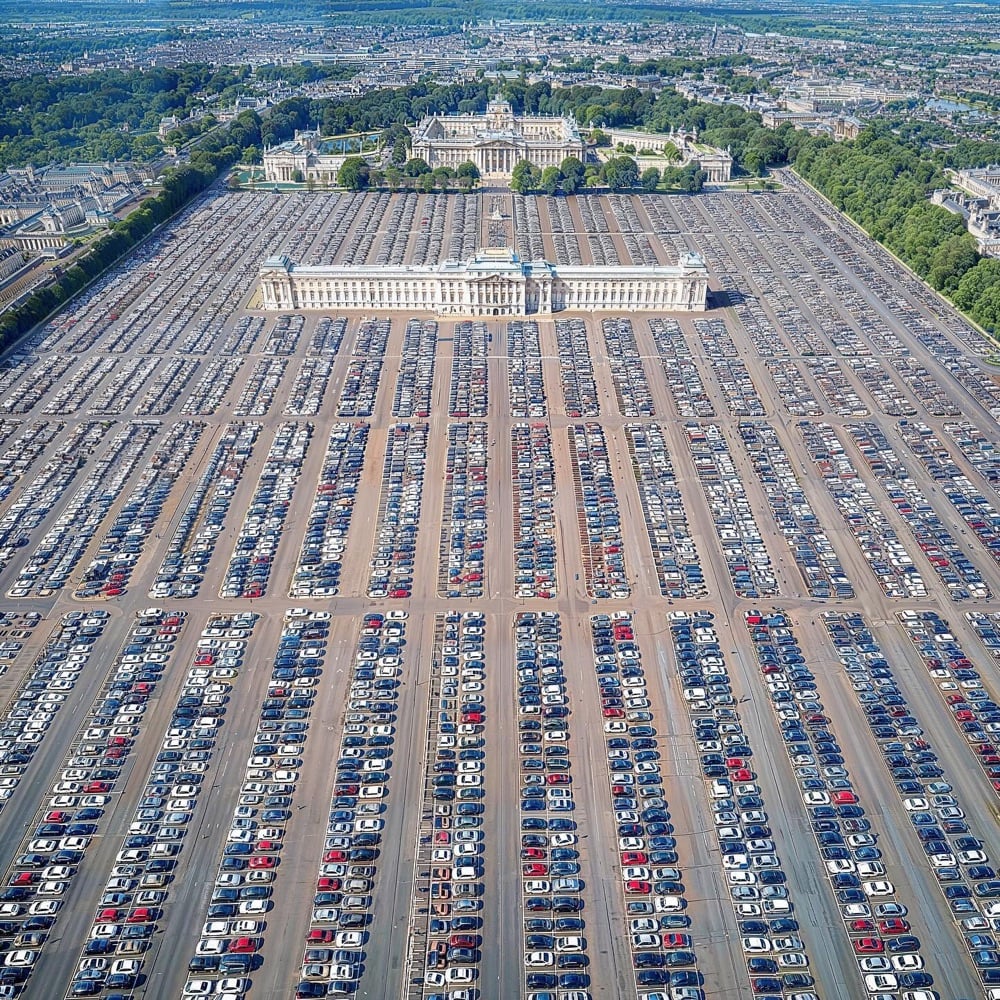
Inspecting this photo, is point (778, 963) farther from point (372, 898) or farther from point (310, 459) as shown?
point (310, 459)

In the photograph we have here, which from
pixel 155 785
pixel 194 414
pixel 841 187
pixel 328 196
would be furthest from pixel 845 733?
pixel 328 196

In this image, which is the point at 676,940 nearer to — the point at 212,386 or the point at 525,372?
the point at 525,372

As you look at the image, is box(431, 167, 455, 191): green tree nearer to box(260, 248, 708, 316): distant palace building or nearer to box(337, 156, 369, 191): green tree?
box(337, 156, 369, 191): green tree

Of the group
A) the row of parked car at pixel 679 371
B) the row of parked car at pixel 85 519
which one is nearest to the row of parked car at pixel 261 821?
the row of parked car at pixel 85 519

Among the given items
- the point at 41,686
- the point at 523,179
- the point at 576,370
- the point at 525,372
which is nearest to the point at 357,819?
the point at 41,686

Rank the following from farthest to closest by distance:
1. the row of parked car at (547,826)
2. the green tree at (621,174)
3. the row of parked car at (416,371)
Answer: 1. the green tree at (621,174)
2. the row of parked car at (416,371)
3. the row of parked car at (547,826)

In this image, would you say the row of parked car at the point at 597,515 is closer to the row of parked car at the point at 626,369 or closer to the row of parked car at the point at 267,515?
the row of parked car at the point at 626,369
